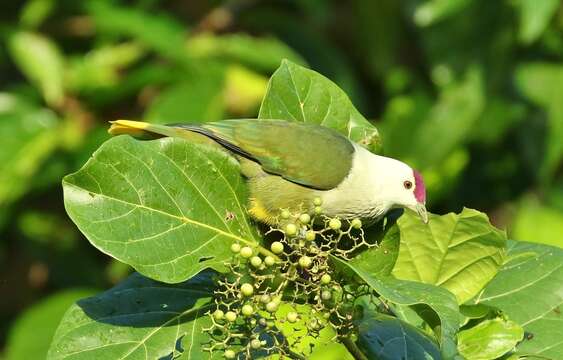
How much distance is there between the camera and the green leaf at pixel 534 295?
198 cm

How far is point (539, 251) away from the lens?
2.17 m

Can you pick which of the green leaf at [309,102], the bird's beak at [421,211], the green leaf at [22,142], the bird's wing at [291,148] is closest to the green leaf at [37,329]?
the green leaf at [22,142]

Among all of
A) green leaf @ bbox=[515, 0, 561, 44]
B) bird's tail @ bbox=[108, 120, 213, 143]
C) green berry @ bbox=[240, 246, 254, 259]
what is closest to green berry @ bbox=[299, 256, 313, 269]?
green berry @ bbox=[240, 246, 254, 259]

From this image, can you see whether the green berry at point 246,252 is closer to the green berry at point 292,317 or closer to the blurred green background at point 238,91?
the green berry at point 292,317

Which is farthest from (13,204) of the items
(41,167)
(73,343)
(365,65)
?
(73,343)

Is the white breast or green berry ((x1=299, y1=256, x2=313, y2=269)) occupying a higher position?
green berry ((x1=299, y1=256, x2=313, y2=269))

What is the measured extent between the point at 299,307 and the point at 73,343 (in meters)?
0.44

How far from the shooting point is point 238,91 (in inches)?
183

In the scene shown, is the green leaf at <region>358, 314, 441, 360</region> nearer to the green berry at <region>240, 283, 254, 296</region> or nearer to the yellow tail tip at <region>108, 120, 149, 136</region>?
the green berry at <region>240, 283, 254, 296</region>

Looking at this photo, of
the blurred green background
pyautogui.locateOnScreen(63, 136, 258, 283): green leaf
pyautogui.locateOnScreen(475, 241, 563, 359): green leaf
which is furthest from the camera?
the blurred green background

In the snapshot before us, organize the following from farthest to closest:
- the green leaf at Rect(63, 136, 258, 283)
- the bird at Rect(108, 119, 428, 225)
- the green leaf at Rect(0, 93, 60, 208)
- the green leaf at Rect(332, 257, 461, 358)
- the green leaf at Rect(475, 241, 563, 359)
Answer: the green leaf at Rect(0, 93, 60, 208) < the bird at Rect(108, 119, 428, 225) < the green leaf at Rect(475, 241, 563, 359) < the green leaf at Rect(63, 136, 258, 283) < the green leaf at Rect(332, 257, 461, 358)

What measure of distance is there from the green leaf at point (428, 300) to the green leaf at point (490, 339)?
18cm

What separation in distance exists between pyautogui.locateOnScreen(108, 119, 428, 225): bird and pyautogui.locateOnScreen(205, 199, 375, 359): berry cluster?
443 millimetres

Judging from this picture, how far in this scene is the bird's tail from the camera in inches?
92.7
